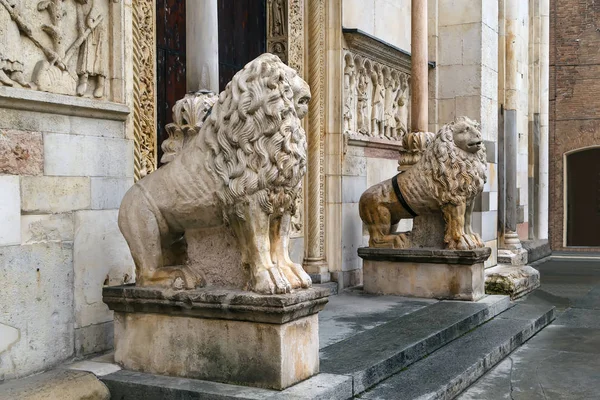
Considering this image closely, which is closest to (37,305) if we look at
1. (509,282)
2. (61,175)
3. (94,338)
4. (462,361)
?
(94,338)

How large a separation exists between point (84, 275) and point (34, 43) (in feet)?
4.69

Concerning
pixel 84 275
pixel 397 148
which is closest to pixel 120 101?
pixel 84 275

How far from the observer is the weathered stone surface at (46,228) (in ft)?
14.5

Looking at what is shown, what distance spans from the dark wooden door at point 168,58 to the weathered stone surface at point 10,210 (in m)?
2.05

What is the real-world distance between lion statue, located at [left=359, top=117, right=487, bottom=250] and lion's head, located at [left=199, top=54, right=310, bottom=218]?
3275mm

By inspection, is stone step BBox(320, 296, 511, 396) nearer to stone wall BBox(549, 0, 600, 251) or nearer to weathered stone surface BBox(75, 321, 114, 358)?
weathered stone surface BBox(75, 321, 114, 358)

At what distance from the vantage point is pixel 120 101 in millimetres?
5031

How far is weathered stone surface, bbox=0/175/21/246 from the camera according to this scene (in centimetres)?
425

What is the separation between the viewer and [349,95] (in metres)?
8.47

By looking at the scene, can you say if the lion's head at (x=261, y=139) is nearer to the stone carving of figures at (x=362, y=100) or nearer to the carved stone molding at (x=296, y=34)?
→ the carved stone molding at (x=296, y=34)

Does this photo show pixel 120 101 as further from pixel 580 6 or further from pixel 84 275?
pixel 580 6

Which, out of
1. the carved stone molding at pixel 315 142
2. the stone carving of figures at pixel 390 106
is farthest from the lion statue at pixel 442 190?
the stone carving of figures at pixel 390 106

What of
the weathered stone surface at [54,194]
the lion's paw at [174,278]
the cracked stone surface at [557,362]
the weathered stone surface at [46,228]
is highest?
the weathered stone surface at [54,194]

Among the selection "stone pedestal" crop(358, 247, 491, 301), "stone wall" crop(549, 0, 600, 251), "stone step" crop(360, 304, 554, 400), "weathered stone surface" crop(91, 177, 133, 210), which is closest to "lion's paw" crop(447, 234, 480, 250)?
"stone pedestal" crop(358, 247, 491, 301)
